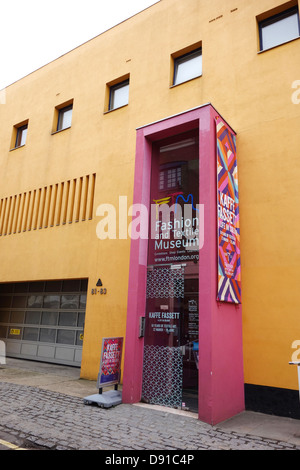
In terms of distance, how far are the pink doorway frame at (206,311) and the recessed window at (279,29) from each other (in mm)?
2958

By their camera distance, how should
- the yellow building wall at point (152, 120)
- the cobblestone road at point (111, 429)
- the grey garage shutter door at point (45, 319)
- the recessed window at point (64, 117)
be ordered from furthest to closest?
the recessed window at point (64, 117) → the grey garage shutter door at point (45, 319) → the yellow building wall at point (152, 120) → the cobblestone road at point (111, 429)

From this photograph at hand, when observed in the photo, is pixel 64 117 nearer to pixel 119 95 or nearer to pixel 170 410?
pixel 119 95

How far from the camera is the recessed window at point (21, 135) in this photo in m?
13.9

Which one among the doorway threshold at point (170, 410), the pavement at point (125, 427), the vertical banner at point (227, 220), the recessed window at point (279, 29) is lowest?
the pavement at point (125, 427)

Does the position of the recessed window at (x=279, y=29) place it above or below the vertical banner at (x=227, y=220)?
above

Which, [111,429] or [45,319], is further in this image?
[45,319]

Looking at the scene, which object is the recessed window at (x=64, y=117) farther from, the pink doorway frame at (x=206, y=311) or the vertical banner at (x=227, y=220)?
the vertical banner at (x=227, y=220)

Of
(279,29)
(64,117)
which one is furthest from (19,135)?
(279,29)

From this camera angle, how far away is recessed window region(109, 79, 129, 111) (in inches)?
428

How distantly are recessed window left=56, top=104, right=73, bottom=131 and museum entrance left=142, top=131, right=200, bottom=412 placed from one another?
640 cm

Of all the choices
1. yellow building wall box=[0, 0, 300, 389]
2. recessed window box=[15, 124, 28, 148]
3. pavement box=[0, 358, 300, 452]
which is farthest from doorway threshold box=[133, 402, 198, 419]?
recessed window box=[15, 124, 28, 148]

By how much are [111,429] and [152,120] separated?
7.70 metres

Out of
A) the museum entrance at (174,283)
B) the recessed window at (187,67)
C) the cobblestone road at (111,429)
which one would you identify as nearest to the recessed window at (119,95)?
the recessed window at (187,67)

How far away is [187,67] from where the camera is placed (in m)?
9.58
